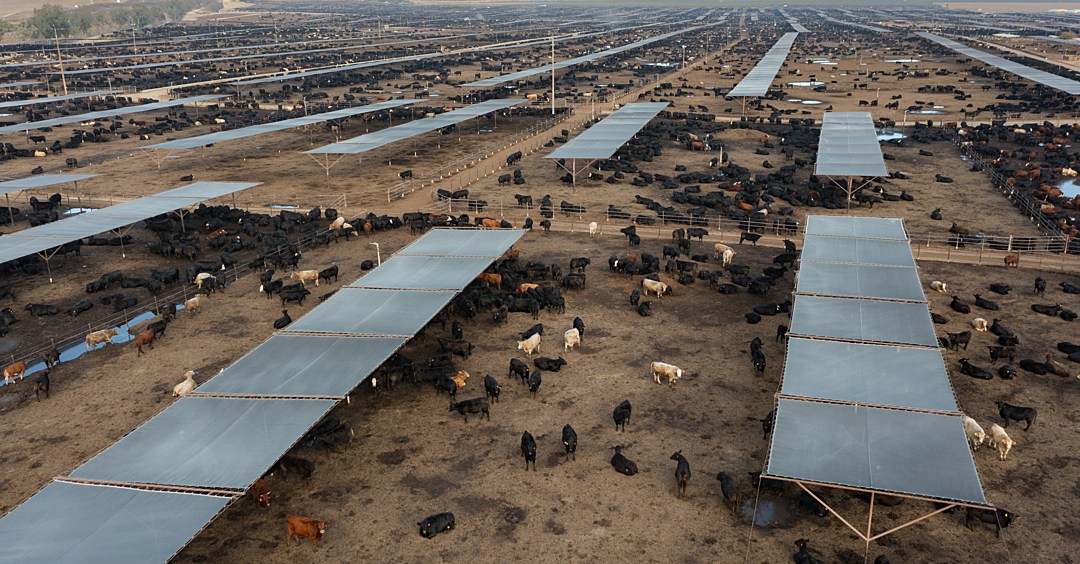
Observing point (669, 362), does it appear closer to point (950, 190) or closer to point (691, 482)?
point (691, 482)

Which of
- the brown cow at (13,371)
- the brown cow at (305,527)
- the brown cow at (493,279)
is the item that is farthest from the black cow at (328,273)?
the brown cow at (305,527)

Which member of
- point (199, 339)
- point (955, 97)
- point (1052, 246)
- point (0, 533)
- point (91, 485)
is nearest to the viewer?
point (0, 533)

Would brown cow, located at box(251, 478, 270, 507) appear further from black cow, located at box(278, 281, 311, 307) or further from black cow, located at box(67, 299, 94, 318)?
black cow, located at box(67, 299, 94, 318)

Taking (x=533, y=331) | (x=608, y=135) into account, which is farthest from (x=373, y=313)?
(x=608, y=135)

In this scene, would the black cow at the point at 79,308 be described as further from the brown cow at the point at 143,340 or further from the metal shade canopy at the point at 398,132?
the metal shade canopy at the point at 398,132

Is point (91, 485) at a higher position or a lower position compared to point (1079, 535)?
higher

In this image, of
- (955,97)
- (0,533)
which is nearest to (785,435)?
(0,533)

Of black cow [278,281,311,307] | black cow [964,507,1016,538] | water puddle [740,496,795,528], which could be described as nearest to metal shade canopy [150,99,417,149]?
black cow [278,281,311,307]
